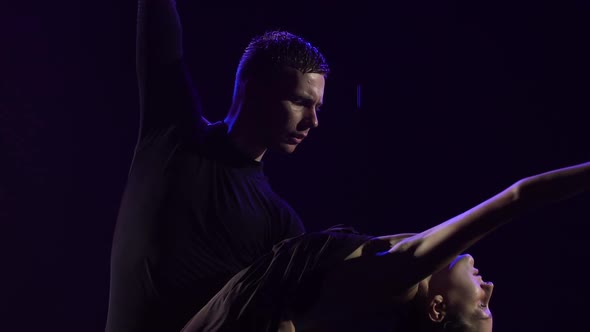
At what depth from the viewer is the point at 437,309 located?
5.12 feet

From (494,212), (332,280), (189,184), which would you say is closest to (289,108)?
(189,184)

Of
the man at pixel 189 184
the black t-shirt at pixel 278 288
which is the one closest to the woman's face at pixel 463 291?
the black t-shirt at pixel 278 288

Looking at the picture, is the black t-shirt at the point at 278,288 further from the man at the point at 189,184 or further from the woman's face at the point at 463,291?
the woman's face at the point at 463,291

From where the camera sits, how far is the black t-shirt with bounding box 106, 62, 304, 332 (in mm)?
1533

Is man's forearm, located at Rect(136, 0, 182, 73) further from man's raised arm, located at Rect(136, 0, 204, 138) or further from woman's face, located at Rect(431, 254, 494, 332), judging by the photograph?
woman's face, located at Rect(431, 254, 494, 332)

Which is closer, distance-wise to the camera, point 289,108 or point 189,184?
point 189,184

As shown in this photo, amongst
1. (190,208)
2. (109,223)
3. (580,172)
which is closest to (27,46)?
(109,223)

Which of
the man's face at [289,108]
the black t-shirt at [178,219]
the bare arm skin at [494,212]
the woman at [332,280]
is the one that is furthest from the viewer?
the man's face at [289,108]

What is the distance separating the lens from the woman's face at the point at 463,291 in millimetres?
1560

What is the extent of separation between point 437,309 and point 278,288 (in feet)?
1.34

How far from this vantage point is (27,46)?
2.30m

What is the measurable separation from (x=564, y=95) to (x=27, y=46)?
1982 mm

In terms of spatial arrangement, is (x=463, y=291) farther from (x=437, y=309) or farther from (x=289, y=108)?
(x=289, y=108)

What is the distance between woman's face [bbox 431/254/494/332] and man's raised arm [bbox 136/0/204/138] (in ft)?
2.28
